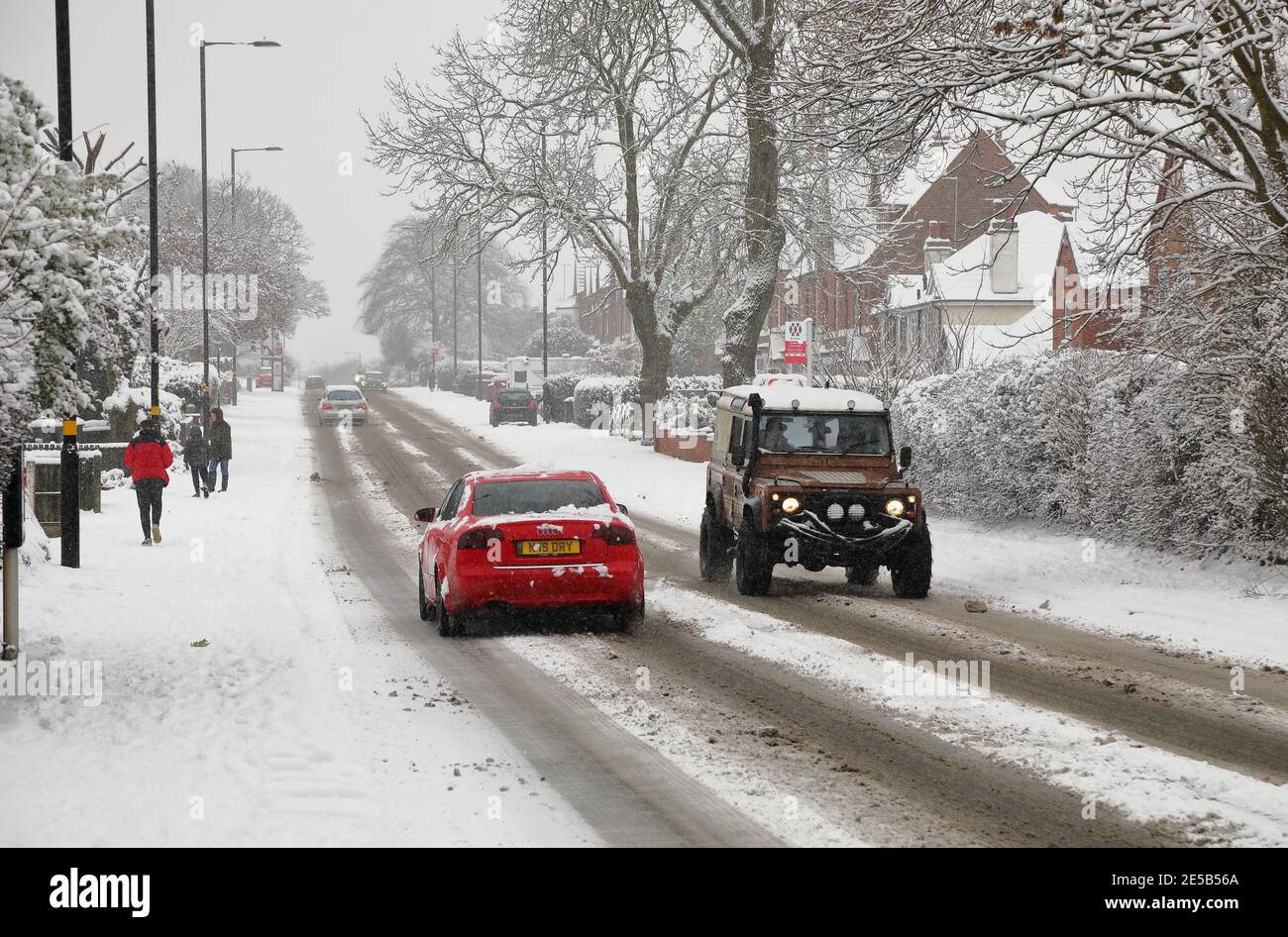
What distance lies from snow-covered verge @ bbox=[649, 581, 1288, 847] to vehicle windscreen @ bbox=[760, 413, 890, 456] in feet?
13.7

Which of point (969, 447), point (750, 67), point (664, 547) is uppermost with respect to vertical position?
point (750, 67)

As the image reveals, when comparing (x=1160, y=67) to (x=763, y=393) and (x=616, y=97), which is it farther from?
(x=616, y=97)

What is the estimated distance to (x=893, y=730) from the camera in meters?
8.66

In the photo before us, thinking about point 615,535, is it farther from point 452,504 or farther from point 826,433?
point 826,433

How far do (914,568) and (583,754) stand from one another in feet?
24.7

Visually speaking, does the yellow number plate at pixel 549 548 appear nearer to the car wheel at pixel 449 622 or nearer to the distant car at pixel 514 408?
the car wheel at pixel 449 622

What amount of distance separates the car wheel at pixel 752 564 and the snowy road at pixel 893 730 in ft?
1.17

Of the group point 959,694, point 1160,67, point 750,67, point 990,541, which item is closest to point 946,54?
point 1160,67

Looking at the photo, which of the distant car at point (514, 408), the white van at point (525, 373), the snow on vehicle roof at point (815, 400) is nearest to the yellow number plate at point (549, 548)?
the snow on vehicle roof at point (815, 400)

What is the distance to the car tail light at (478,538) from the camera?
40.7ft

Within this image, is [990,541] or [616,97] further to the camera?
[616,97]

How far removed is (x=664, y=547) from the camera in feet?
70.8
